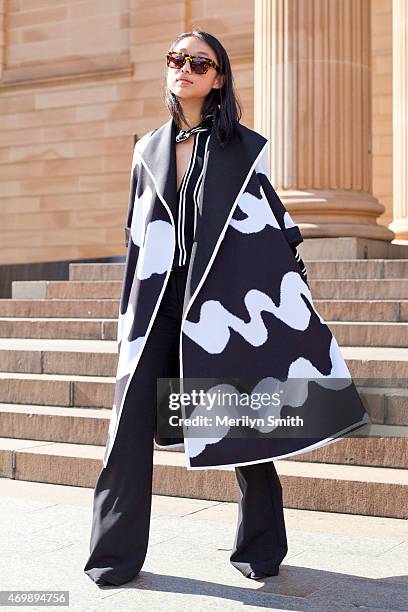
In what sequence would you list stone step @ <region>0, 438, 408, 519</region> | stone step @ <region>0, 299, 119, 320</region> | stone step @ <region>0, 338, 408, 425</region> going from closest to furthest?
1. stone step @ <region>0, 438, 408, 519</region>
2. stone step @ <region>0, 338, 408, 425</region>
3. stone step @ <region>0, 299, 119, 320</region>

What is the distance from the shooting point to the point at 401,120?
12922mm

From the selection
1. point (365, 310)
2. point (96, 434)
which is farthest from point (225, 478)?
point (365, 310)

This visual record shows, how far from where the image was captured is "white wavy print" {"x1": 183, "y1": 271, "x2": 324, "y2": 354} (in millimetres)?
3879

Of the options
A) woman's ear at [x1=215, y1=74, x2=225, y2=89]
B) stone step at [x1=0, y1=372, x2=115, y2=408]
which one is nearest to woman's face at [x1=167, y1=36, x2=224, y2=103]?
→ woman's ear at [x1=215, y1=74, x2=225, y2=89]

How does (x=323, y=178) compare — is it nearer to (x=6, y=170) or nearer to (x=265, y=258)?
(x=265, y=258)

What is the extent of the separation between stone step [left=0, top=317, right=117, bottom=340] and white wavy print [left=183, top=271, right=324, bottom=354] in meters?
4.62

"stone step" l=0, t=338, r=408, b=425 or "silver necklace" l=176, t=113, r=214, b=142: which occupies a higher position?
"silver necklace" l=176, t=113, r=214, b=142

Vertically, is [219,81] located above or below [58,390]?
above

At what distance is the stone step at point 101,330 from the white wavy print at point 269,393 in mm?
3633

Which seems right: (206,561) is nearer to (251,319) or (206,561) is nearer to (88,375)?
(251,319)

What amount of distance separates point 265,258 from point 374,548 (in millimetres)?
1442

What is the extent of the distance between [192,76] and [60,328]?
5190 mm

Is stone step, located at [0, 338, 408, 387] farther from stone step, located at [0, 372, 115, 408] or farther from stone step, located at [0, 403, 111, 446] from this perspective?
stone step, located at [0, 403, 111, 446]

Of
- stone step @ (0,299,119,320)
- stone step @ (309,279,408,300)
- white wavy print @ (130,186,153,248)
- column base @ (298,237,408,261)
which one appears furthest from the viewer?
column base @ (298,237,408,261)
